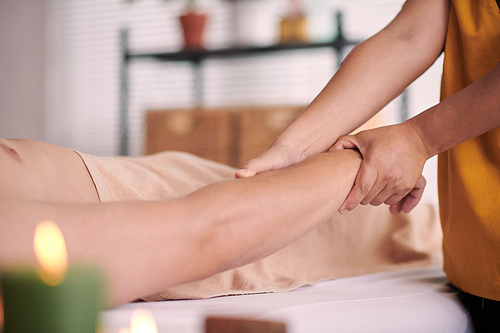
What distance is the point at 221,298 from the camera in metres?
0.69

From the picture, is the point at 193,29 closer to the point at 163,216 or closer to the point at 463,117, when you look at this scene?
the point at 463,117

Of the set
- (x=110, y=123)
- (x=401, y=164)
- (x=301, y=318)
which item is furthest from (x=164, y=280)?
(x=110, y=123)

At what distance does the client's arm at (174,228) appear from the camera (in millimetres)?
441

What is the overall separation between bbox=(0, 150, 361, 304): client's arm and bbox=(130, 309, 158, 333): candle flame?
29 mm

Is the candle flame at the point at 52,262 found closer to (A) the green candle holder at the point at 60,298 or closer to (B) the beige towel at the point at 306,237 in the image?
(A) the green candle holder at the point at 60,298

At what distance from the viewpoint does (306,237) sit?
1053 mm

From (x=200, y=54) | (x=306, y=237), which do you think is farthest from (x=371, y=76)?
(x=200, y=54)

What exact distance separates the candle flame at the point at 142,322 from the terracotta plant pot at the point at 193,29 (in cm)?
240

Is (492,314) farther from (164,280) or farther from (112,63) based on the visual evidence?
(112,63)

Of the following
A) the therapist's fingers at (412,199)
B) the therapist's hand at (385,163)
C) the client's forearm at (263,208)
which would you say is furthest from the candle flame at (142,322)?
the therapist's fingers at (412,199)

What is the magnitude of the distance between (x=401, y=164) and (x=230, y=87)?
250 centimetres

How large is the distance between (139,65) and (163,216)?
3148 mm

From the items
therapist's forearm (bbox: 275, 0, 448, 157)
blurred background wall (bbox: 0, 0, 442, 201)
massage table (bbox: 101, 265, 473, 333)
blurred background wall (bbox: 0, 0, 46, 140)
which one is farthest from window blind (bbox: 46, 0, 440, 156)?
massage table (bbox: 101, 265, 473, 333)

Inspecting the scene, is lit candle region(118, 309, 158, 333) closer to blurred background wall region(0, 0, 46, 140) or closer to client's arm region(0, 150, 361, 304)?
client's arm region(0, 150, 361, 304)
